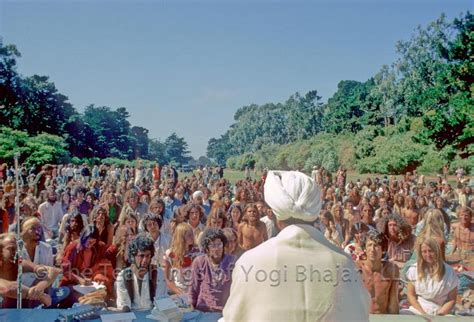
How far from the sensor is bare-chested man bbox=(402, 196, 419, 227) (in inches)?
352

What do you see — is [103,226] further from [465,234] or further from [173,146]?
[173,146]

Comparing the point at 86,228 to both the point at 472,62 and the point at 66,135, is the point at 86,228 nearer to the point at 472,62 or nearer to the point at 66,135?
the point at 472,62

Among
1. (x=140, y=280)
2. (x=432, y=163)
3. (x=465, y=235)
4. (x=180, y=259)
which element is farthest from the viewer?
(x=432, y=163)

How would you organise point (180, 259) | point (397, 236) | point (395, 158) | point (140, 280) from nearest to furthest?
point (140, 280) < point (180, 259) < point (397, 236) < point (395, 158)

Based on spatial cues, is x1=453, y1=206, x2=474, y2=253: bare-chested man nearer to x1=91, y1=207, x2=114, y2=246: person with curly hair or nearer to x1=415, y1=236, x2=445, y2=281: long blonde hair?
x1=415, y1=236, x2=445, y2=281: long blonde hair

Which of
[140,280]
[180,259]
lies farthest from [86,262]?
[140,280]

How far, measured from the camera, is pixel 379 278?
408 centimetres

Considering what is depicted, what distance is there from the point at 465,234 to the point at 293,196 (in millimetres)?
5950

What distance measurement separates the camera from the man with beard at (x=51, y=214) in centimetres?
873

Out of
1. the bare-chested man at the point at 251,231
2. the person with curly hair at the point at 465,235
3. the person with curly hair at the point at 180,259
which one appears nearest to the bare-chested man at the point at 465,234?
the person with curly hair at the point at 465,235

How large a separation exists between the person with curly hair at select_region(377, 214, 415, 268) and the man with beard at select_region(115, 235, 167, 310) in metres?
3.12

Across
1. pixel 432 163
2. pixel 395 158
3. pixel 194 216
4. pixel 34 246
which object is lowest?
pixel 34 246

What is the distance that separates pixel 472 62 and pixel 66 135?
28.2 m

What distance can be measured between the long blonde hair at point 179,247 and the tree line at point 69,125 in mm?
24408
